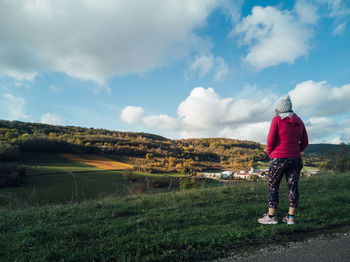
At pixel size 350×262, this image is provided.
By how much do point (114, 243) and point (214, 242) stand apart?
1.58 m

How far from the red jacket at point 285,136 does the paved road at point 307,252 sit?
4.94 ft

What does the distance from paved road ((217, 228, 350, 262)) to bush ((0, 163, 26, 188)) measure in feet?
137

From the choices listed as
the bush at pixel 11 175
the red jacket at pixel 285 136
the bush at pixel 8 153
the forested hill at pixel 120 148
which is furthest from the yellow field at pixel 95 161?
the red jacket at pixel 285 136

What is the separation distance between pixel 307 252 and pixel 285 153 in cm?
168

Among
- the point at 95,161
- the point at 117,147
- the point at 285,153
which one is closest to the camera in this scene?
the point at 285,153

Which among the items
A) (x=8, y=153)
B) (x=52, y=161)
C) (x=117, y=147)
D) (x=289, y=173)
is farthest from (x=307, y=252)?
(x=117, y=147)

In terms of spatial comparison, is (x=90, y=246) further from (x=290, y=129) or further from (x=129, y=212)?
(x=290, y=129)

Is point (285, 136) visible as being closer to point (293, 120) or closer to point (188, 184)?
point (293, 120)

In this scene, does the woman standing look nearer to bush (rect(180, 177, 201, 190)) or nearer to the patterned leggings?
the patterned leggings

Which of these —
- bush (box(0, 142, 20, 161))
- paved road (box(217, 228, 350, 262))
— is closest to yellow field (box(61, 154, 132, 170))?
bush (box(0, 142, 20, 161))

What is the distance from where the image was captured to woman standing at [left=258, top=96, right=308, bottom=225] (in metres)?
3.85

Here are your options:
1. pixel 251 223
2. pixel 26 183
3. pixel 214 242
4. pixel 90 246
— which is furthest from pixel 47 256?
pixel 26 183

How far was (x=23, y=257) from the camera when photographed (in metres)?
2.72

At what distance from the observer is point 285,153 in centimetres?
384
